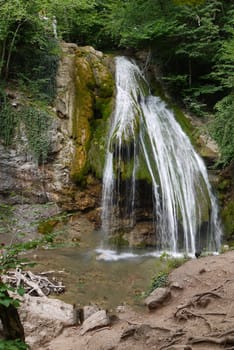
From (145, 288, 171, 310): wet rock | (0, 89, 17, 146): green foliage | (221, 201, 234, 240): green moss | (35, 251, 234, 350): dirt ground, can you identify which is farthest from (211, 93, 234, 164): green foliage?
(0, 89, 17, 146): green foliage

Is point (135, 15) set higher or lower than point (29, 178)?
higher

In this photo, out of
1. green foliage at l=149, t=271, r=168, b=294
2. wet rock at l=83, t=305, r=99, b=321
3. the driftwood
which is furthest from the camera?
green foliage at l=149, t=271, r=168, b=294

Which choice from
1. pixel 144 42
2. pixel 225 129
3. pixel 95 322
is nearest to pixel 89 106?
pixel 225 129

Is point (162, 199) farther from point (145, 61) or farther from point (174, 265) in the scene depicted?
point (145, 61)

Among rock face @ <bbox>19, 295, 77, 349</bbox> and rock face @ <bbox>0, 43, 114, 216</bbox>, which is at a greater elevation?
rock face @ <bbox>0, 43, 114, 216</bbox>

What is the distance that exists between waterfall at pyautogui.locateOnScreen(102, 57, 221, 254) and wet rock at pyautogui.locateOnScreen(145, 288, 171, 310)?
3.48m

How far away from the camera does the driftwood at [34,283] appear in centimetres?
627

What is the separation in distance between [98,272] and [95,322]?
2.69 metres

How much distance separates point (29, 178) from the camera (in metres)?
10.1

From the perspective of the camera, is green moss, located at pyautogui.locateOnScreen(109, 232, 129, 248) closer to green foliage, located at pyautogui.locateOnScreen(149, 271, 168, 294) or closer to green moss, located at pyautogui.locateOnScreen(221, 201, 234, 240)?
green moss, located at pyautogui.locateOnScreen(221, 201, 234, 240)

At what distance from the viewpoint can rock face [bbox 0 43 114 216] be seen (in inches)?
396

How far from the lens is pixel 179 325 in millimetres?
4730

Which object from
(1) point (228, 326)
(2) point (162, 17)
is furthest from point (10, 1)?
(1) point (228, 326)

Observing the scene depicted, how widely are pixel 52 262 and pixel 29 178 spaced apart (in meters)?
2.79
